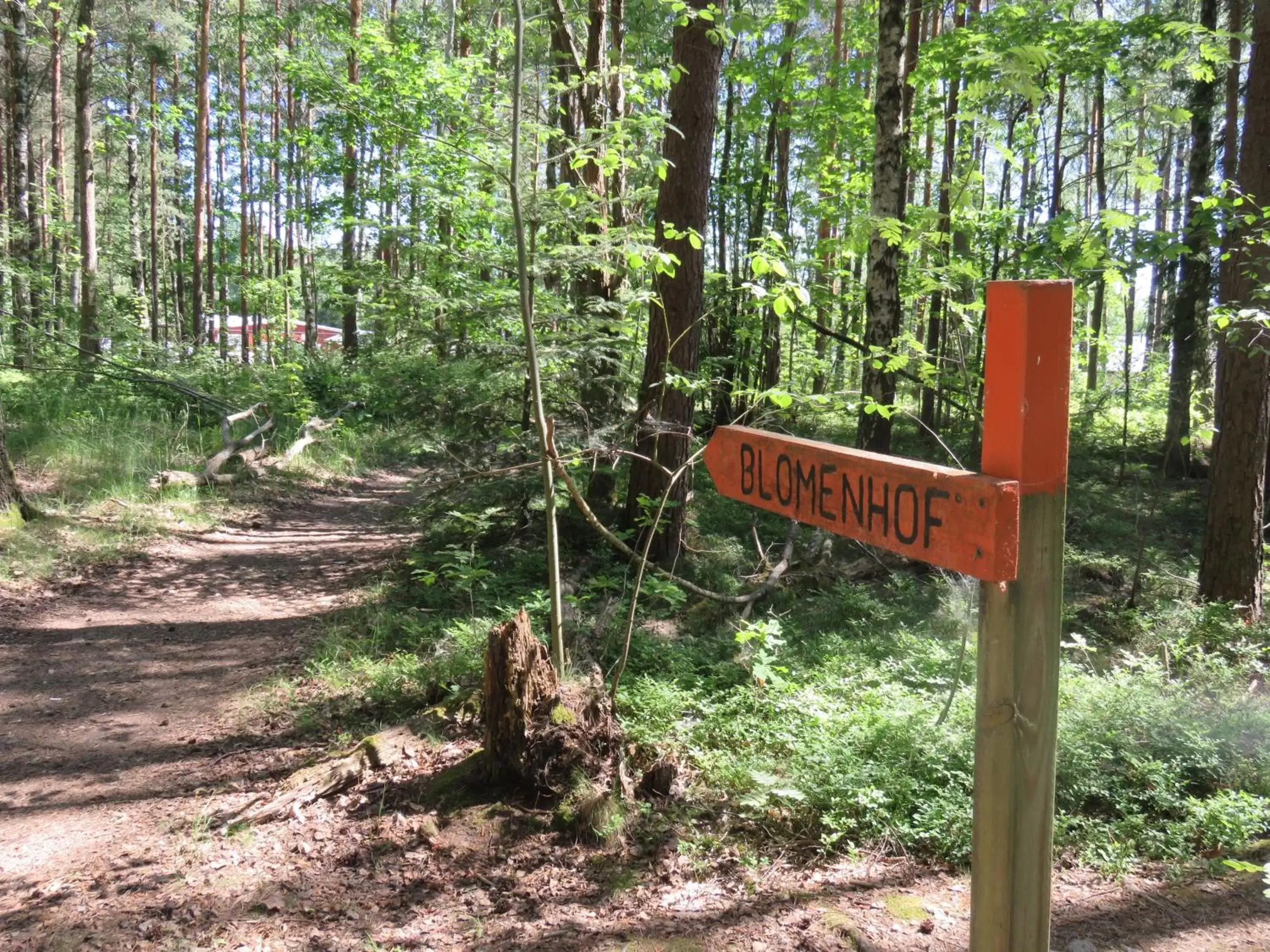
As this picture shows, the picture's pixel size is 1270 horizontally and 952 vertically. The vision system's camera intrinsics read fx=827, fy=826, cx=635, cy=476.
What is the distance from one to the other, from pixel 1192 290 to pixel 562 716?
35.8 feet

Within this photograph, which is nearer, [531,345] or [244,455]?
[531,345]

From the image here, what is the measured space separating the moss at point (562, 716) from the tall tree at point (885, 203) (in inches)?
191

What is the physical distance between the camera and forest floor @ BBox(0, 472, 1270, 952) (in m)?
2.97

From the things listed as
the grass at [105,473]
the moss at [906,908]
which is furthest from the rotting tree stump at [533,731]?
the grass at [105,473]

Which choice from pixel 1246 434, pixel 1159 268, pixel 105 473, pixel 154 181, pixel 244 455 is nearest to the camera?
pixel 1246 434

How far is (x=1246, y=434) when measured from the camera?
284 inches

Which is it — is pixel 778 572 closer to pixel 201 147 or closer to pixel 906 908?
A: pixel 906 908

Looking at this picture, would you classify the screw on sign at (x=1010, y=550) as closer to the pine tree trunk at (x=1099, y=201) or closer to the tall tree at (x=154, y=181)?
the pine tree trunk at (x=1099, y=201)

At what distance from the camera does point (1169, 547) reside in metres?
10.0

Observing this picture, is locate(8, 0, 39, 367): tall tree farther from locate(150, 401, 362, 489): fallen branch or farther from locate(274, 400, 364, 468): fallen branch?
locate(274, 400, 364, 468): fallen branch

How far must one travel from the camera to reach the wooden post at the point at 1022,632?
1.49 meters

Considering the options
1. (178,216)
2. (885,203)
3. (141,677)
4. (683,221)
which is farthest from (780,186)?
(178,216)

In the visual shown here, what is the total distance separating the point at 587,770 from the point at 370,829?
0.99 m

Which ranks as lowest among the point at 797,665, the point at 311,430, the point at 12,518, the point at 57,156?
the point at 797,665
